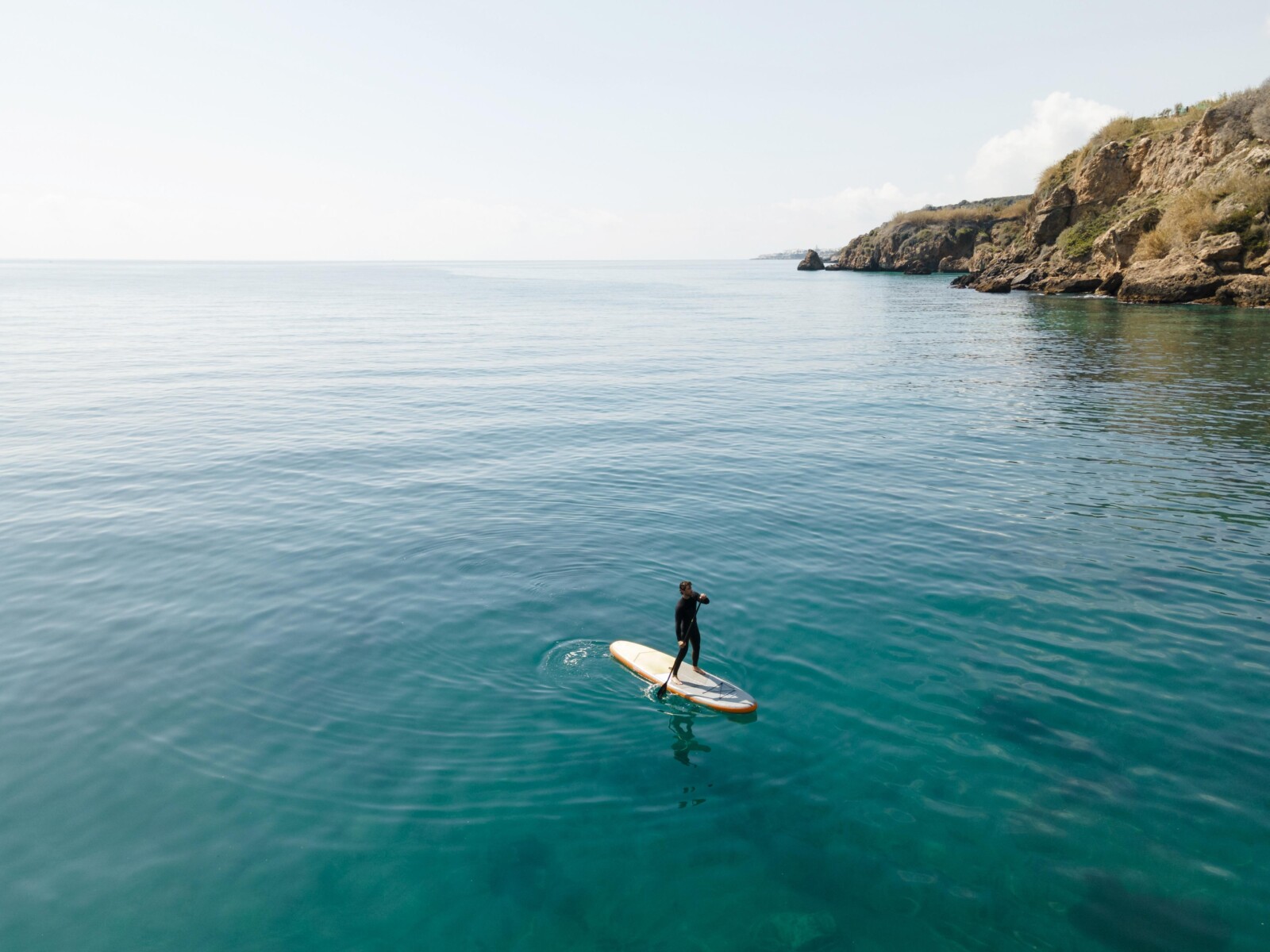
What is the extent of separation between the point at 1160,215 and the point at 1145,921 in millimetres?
103822

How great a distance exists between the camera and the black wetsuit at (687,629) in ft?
50.5

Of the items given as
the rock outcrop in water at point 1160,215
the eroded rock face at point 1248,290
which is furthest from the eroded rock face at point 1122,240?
the eroded rock face at point 1248,290

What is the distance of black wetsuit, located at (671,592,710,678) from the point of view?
50.5 ft

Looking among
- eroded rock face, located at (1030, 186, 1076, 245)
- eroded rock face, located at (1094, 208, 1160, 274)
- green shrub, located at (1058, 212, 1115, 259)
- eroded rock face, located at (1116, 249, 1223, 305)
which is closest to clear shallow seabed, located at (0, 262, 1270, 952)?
eroded rock face, located at (1116, 249, 1223, 305)

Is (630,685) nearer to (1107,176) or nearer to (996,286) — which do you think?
(1107,176)

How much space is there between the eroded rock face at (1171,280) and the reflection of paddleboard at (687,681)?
91.9 meters

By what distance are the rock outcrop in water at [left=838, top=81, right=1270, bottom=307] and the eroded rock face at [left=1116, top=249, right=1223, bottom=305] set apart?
0.11 meters

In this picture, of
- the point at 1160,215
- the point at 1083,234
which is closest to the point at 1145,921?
the point at 1160,215

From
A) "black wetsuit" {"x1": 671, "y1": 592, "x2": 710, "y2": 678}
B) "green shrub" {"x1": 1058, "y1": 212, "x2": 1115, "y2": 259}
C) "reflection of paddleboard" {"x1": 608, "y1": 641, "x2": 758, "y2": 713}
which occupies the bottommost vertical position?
"reflection of paddleboard" {"x1": 608, "y1": 641, "x2": 758, "y2": 713}

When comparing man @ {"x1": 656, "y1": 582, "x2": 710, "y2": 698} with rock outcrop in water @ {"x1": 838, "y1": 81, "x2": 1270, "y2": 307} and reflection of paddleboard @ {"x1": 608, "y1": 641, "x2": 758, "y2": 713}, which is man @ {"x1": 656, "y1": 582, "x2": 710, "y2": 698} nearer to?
reflection of paddleboard @ {"x1": 608, "y1": 641, "x2": 758, "y2": 713}

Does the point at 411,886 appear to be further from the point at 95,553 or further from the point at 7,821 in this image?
the point at 95,553

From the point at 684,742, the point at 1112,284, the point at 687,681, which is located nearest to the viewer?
the point at 684,742

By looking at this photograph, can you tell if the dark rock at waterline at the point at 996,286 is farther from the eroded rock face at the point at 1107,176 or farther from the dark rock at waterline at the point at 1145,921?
the dark rock at waterline at the point at 1145,921

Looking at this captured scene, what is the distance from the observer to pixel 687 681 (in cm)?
1548
